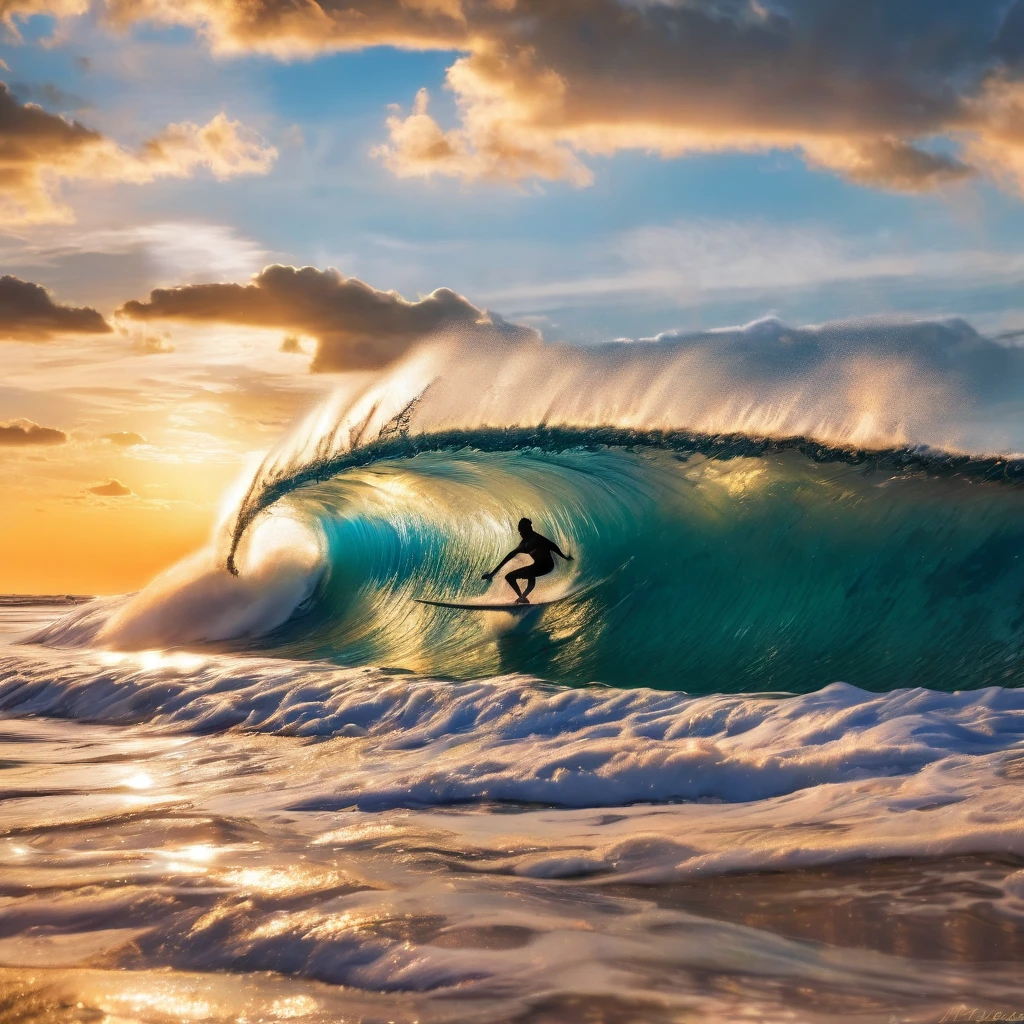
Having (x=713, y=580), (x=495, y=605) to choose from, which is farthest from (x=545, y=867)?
(x=495, y=605)

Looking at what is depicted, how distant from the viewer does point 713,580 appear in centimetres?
995

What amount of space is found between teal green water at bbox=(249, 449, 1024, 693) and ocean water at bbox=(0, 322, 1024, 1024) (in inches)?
1.4

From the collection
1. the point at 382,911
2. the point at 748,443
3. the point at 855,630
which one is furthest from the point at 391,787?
the point at 748,443

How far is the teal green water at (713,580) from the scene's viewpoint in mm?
8094

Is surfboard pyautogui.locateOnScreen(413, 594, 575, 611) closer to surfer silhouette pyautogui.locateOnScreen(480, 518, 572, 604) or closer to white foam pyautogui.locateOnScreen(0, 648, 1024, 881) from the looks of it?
surfer silhouette pyautogui.locateOnScreen(480, 518, 572, 604)

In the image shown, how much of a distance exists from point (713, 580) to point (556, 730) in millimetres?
3713

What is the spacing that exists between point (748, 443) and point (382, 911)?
7.69m

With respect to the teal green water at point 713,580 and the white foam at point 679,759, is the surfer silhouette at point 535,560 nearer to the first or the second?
the teal green water at point 713,580

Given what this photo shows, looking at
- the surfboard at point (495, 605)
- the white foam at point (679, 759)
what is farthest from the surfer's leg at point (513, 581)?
the white foam at point (679, 759)

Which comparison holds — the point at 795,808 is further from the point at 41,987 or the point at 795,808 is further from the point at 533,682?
the point at 533,682

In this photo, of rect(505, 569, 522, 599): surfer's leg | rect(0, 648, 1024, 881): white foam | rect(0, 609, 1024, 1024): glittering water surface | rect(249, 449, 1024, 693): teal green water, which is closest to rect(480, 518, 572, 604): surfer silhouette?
rect(505, 569, 522, 599): surfer's leg

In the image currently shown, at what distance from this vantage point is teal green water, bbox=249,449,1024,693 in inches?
319

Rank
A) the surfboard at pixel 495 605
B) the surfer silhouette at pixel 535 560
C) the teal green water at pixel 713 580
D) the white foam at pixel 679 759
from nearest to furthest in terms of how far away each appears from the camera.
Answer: the white foam at pixel 679 759
the teal green water at pixel 713 580
the surfboard at pixel 495 605
the surfer silhouette at pixel 535 560

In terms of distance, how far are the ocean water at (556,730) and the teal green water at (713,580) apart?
0.12 feet
